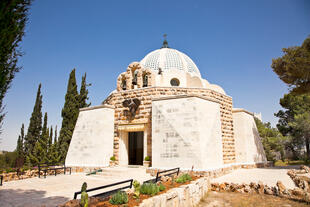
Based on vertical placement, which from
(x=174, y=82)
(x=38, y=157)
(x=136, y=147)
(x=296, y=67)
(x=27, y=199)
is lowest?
(x=27, y=199)

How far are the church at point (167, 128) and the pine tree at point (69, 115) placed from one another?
3.80m

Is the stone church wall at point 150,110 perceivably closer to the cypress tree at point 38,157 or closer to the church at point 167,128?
the church at point 167,128

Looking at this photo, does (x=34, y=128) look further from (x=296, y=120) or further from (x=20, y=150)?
(x=296, y=120)

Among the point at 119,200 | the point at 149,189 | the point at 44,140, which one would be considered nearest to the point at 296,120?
the point at 149,189

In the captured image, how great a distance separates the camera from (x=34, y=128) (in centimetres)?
1791

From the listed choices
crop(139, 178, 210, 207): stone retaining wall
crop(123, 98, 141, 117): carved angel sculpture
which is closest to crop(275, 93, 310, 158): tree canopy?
crop(123, 98, 141, 117): carved angel sculpture

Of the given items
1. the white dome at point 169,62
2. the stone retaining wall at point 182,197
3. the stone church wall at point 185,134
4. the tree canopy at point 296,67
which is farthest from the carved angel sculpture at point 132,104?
the tree canopy at point 296,67

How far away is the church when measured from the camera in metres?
9.49

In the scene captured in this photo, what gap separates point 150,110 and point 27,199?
677 cm

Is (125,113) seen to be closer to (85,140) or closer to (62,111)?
(85,140)

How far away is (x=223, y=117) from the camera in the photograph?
38.9 feet

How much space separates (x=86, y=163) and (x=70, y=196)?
226 inches

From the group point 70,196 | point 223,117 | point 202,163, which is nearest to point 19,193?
point 70,196

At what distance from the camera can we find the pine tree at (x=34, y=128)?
58.0ft
